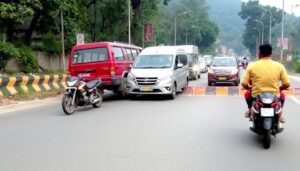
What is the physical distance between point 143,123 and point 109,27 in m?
35.3

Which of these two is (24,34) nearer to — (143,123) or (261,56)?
A: (143,123)

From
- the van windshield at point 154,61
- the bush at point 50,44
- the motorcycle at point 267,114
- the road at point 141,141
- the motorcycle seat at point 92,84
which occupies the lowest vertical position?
the road at point 141,141

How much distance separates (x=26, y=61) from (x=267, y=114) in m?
23.7

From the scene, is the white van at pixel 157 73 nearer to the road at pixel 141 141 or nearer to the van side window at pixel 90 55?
the van side window at pixel 90 55

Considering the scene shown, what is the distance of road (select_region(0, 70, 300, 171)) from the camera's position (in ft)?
20.7

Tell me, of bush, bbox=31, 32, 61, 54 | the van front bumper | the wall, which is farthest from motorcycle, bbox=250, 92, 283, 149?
bush, bbox=31, 32, 61, 54

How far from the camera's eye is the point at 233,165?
245 inches

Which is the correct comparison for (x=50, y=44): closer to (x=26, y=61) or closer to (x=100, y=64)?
(x=26, y=61)

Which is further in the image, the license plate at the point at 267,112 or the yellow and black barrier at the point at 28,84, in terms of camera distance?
the yellow and black barrier at the point at 28,84

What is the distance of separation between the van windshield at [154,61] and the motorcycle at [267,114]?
879 centimetres

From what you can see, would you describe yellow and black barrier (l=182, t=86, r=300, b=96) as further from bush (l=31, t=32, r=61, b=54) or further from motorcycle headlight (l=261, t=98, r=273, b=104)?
bush (l=31, t=32, r=61, b=54)

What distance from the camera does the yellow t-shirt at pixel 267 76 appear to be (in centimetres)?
761

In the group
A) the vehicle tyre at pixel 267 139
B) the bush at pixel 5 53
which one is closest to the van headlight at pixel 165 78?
the vehicle tyre at pixel 267 139

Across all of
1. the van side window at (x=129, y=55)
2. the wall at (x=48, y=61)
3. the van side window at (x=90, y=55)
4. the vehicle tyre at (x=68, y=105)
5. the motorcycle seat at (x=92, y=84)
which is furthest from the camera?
the wall at (x=48, y=61)
